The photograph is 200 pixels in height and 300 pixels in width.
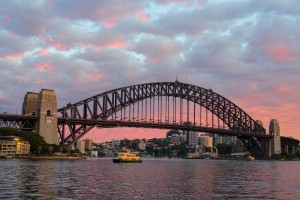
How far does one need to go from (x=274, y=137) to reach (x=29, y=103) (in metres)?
103

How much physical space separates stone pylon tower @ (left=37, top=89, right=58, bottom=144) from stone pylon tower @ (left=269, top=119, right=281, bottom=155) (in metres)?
98.6

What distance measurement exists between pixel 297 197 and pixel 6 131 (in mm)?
100455

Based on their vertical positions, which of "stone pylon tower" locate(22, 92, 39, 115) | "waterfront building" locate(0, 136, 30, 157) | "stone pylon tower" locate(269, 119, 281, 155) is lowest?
"waterfront building" locate(0, 136, 30, 157)

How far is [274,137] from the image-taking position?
187m

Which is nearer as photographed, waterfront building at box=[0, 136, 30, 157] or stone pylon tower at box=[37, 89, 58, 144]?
waterfront building at box=[0, 136, 30, 157]

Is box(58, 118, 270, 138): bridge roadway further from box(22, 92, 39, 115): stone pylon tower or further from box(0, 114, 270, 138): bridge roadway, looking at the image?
box(22, 92, 39, 115): stone pylon tower

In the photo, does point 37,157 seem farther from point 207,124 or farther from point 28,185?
point 28,185

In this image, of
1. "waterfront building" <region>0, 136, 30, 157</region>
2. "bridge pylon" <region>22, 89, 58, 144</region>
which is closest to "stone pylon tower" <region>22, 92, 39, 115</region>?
"bridge pylon" <region>22, 89, 58, 144</region>

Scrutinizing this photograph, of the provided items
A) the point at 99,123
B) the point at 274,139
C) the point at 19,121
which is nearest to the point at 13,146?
the point at 19,121

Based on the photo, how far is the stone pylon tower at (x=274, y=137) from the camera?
18575 cm

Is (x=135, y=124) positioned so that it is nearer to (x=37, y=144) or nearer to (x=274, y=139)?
(x=37, y=144)

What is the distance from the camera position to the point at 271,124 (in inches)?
7470

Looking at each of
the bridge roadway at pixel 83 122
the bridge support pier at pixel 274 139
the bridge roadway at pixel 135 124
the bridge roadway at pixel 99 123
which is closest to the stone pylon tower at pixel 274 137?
the bridge support pier at pixel 274 139

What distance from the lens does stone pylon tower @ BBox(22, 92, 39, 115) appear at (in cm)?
12612
